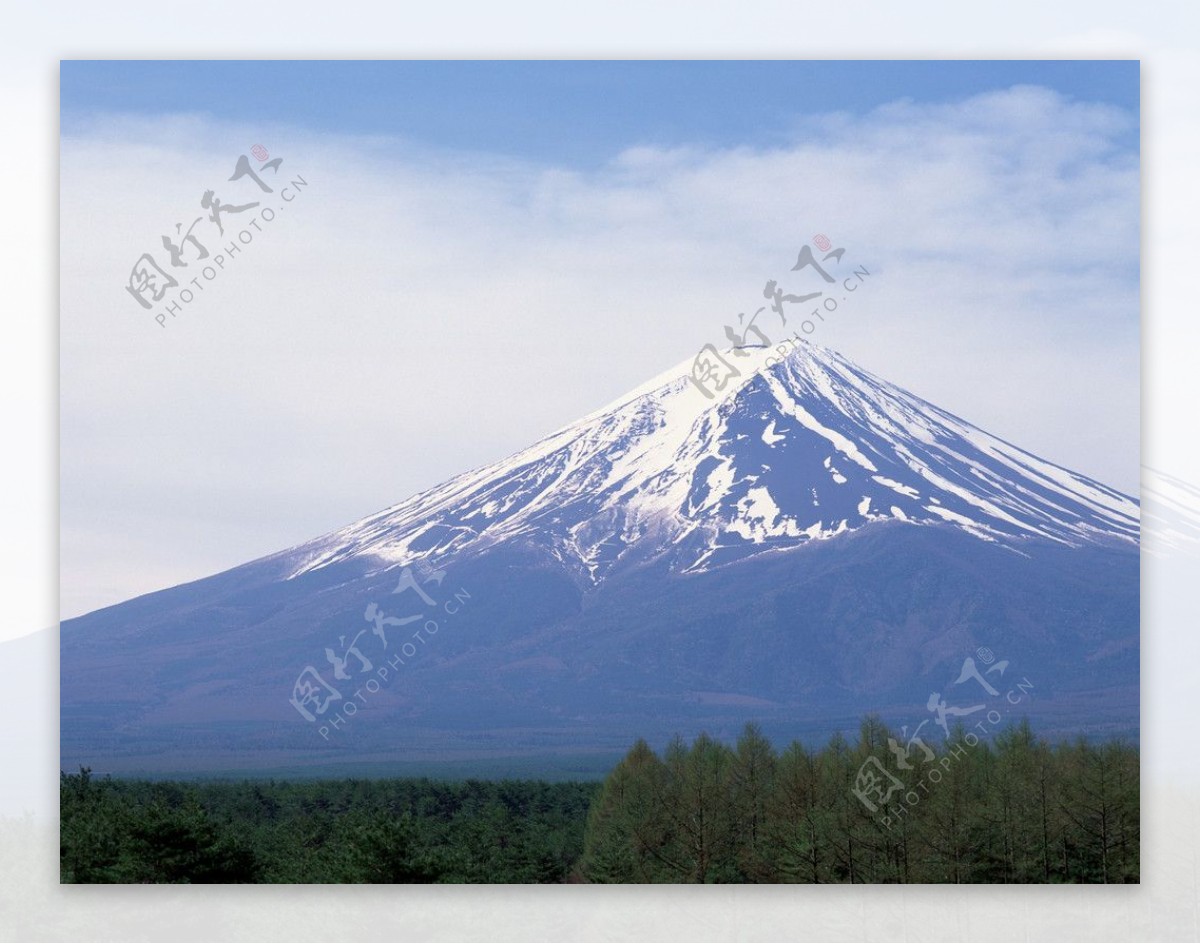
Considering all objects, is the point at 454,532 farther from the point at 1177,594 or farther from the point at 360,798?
the point at 1177,594

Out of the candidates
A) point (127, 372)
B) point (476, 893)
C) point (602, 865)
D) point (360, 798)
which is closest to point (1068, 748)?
point (602, 865)

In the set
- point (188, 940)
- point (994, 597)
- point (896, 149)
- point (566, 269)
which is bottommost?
point (188, 940)

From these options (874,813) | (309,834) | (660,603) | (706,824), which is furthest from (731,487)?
(309,834)

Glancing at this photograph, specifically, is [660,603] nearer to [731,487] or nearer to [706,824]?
[731,487]

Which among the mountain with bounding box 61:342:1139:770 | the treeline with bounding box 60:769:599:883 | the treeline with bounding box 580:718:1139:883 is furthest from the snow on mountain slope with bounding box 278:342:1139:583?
the treeline with bounding box 580:718:1139:883

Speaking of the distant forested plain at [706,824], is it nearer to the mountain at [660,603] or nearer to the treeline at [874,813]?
the treeline at [874,813]

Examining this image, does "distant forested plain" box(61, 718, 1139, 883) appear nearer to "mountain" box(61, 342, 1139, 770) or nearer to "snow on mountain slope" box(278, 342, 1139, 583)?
"mountain" box(61, 342, 1139, 770)

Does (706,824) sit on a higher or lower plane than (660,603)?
lower
